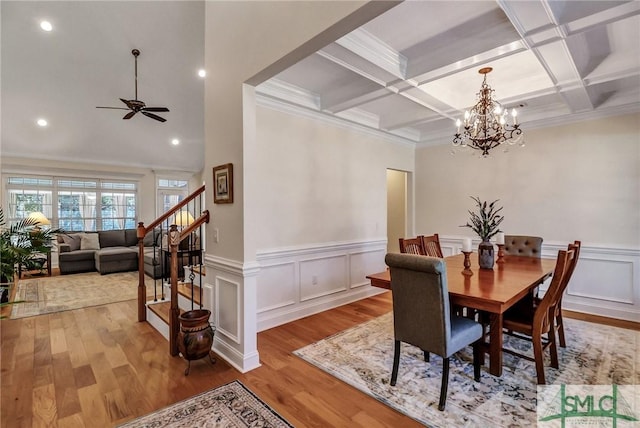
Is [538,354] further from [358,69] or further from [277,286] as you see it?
[358,69]

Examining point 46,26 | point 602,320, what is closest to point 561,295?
point 602,320

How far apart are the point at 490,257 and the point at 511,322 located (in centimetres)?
67

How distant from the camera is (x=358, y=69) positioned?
2.76m

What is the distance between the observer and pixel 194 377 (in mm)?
2432

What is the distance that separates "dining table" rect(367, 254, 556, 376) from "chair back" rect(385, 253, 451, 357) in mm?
203

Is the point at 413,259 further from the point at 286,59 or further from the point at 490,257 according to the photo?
the point at 286,59

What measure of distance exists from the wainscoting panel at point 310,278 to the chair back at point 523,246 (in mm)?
1800

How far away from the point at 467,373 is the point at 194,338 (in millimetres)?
2241

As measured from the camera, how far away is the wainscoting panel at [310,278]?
3520mm

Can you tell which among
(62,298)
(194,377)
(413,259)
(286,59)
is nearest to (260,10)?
(286,59)

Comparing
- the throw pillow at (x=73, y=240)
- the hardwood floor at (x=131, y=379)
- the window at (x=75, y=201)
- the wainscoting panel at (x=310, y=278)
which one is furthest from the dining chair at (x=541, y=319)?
the window at (x=75, y=201)

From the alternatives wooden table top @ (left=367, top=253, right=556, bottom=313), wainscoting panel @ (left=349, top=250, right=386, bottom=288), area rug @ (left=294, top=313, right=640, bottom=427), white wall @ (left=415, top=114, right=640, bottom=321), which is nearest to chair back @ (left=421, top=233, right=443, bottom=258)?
wooden table top @ (left=367, top=253, right=556, bottom=313)

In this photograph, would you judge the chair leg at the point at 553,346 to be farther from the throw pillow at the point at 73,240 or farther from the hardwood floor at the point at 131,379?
the throw pillow at the point at 73,240

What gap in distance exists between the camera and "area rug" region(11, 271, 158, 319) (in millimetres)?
4258
